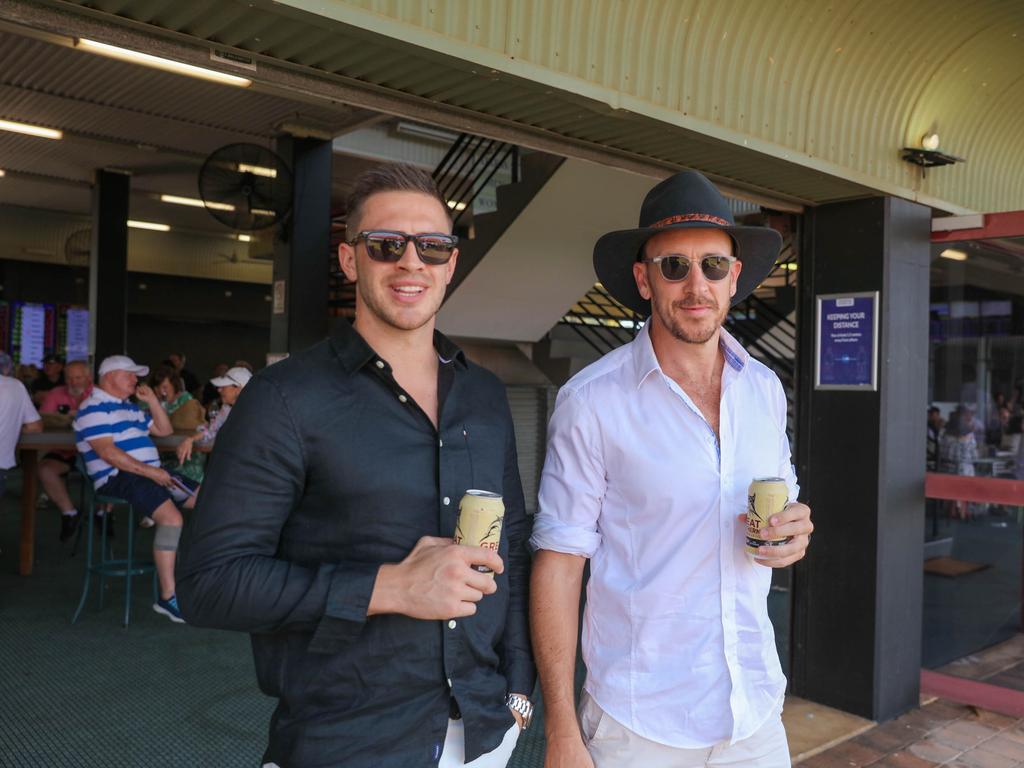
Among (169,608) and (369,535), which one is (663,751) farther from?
(169,608)

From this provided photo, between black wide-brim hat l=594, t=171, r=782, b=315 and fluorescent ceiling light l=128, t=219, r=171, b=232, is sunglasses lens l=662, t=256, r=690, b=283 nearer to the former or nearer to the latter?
black wide-brim hat l=594, t=171, r=782, b=315

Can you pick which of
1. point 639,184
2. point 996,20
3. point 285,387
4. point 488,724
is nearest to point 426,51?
point 285,387

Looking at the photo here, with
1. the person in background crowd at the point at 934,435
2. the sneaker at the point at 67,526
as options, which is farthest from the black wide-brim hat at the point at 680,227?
the sneaker at the point at 67,526

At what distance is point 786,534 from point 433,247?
2.93ft

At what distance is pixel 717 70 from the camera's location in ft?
10.7

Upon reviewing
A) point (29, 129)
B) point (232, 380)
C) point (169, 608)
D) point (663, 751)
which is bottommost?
point (169, 608)

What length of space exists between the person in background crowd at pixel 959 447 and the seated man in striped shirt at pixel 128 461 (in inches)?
172

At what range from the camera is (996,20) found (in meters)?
4.03

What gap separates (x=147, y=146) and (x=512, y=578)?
907 cm

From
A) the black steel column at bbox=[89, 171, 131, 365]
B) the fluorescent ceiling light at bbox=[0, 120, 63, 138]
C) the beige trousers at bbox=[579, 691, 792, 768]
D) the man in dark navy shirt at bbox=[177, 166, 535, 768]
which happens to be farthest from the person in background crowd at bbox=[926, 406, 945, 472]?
the black steel column at bbox=[89, 171, 131, 365]

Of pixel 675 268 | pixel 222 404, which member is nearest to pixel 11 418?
pixel 222 404

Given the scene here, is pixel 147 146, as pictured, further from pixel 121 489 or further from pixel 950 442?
pixel 950 442

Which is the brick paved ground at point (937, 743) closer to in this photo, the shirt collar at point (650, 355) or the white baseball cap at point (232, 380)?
the shirt collar at point (650, 355)

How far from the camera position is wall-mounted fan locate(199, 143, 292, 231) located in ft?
22.9
